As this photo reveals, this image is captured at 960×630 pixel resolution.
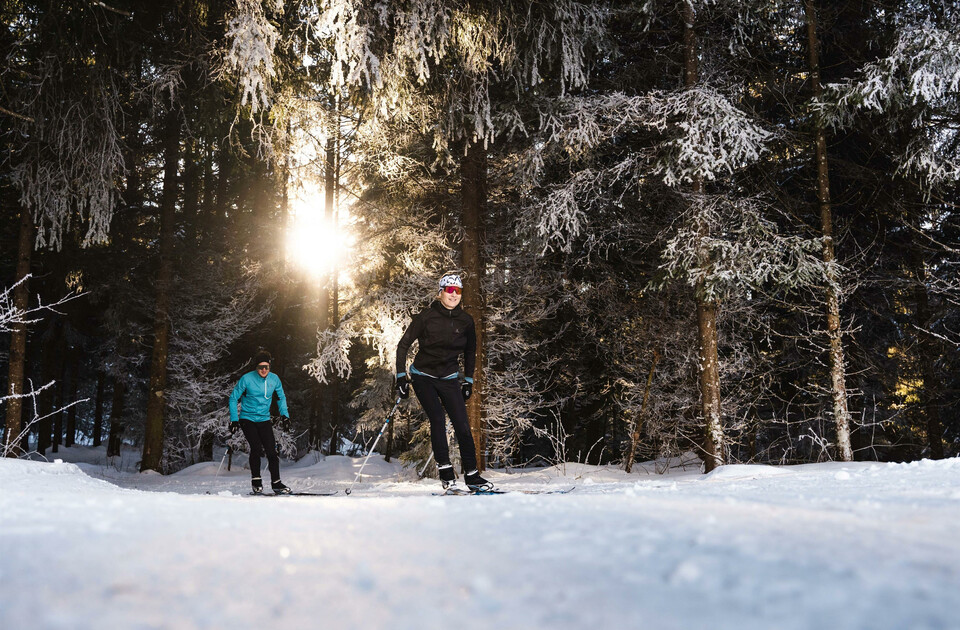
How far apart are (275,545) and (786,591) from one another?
1630 millimetres

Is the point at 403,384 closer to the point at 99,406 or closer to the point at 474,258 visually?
the point at 474,258

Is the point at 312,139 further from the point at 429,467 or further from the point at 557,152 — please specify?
the point at 429,467

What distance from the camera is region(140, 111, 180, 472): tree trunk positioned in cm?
1453

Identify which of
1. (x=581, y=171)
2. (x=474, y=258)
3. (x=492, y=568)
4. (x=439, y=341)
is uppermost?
(x=581, y=171)

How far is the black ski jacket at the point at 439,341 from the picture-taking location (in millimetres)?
6047

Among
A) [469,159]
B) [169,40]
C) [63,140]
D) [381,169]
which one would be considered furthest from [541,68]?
[63,140]

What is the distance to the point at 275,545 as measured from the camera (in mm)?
2113

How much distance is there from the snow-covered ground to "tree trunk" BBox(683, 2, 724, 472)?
6149 millimetres

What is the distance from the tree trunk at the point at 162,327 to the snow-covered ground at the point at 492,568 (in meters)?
12.9

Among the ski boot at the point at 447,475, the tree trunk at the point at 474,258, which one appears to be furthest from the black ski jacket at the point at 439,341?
the tree trunk at the point at 474,258

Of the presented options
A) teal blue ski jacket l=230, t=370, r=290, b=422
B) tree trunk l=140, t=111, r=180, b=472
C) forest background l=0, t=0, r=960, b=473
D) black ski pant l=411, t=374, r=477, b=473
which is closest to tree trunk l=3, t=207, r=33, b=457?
forest background l=0, t=0, r=960, b=473

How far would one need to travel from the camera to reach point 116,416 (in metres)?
20.1

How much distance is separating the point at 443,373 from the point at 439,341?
0.33m

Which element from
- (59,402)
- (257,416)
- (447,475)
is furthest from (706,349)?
(59,402)
